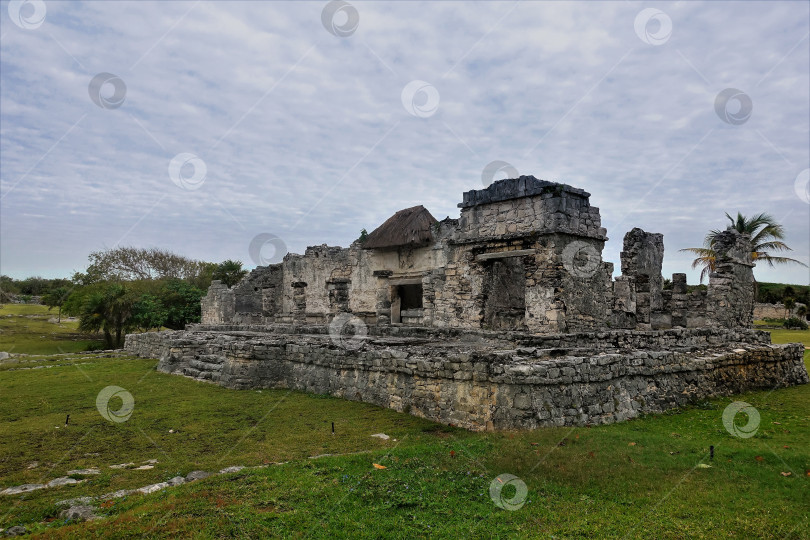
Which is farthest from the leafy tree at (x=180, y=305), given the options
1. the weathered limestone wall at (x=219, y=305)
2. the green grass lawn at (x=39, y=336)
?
the green grass lawn at (x=39, y=336)

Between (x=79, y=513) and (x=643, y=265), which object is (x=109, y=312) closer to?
(x=643, y=265)

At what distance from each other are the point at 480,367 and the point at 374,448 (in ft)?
6.26

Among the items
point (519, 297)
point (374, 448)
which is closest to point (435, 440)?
point (374, 448)

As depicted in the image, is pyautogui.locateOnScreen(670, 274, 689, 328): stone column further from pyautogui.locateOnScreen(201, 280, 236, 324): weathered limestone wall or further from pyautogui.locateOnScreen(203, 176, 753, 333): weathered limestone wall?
pyautogui.locateOnScreen(201, 280, 236, 324): weathered limestone wall

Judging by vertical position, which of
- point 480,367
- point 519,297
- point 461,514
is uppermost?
point 519,297

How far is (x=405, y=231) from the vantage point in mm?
21109

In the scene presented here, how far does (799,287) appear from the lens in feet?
128

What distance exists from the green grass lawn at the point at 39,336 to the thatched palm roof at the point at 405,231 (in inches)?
620

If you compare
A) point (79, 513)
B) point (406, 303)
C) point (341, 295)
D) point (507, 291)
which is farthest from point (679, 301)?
point (79, 513)

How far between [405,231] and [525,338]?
37.4 ft

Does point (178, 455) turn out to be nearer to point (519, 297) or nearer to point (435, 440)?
point (435, 440)

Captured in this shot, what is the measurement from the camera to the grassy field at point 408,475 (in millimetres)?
4340

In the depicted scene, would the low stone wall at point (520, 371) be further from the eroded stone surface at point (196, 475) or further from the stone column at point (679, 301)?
the stone column at point (679, 301)

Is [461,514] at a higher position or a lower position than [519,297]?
lower
